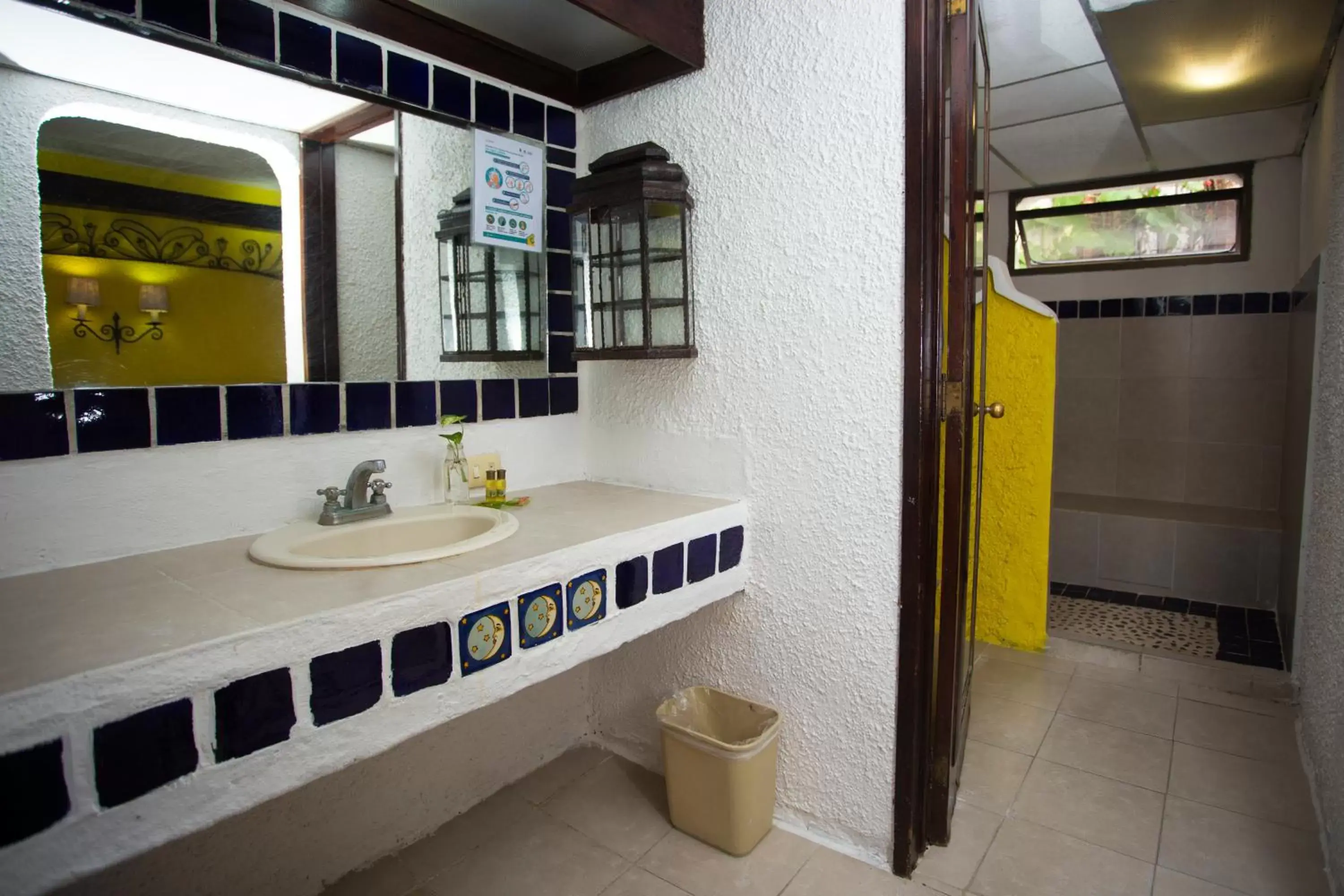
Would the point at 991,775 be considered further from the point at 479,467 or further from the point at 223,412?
the point at 223,412

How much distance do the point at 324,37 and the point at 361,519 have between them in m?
0.96

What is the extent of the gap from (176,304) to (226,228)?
170 mm

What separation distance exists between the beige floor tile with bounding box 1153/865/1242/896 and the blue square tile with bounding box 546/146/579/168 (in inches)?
84.2

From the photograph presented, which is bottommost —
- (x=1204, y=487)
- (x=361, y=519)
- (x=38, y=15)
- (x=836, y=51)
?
(x=1204, y=487)

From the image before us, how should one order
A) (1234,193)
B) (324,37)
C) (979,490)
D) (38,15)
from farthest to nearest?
1. (1234,193)
2. (979,490)
3. (324,37)
4. (38,15)

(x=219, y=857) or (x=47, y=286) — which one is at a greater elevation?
(x=47, y=286)

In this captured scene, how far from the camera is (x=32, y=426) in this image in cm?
116

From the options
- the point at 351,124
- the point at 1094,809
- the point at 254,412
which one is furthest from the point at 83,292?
the point at 1094,809

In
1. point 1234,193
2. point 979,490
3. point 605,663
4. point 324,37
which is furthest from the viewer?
point 1234,193

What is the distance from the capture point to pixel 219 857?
1382 mm

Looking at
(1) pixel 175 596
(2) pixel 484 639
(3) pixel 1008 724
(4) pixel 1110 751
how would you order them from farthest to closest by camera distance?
(3) pixel 1008 724
(4) pixel 1110 751
(2) pixel 484 639
(1) pixel 175 596

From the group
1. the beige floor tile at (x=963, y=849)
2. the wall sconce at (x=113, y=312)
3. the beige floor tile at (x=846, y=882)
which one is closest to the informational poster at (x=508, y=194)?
the wall sconce at (x=113, y=312)

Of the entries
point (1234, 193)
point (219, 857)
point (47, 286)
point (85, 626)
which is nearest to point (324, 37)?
point (47, 286)

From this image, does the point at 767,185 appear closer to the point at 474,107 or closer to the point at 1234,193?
the point at 474,107
